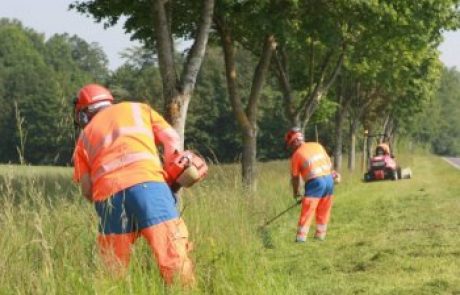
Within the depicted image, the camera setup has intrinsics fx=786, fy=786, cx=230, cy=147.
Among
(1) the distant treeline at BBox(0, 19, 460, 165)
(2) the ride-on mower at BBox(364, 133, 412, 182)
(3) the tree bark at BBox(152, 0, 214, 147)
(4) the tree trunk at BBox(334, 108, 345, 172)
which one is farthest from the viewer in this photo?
(1) the distant treeline at BBox(0, 19, 460, 165)

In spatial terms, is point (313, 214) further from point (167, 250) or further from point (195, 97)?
point (195, 97)

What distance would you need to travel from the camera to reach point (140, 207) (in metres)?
5.79

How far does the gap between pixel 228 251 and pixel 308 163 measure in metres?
5.54

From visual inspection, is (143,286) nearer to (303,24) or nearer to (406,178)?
(303,24)

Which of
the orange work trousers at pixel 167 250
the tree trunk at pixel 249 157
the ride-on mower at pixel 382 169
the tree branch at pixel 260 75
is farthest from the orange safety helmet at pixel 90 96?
the ride-on mower at pixel 382 169

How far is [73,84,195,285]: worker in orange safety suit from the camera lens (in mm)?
5801

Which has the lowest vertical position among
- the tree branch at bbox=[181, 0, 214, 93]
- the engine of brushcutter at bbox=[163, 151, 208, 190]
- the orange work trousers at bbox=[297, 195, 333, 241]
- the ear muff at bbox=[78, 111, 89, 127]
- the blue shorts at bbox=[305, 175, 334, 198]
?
the orange work trousers at bbox=[297, 195, 333, 241]

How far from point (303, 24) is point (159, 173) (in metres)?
13.3

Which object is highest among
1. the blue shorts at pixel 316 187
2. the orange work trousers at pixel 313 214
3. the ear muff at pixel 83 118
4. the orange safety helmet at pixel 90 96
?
the orange safety helmet at pixel 90 96

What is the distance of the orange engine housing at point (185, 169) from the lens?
5.98 metres

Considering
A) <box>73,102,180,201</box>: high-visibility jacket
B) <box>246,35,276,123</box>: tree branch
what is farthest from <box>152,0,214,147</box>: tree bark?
<box>246,35,276,123</box>: tree branch

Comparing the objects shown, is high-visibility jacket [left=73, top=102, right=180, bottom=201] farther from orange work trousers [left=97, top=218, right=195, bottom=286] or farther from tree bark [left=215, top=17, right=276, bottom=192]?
tree bark [left=215, top=17, right=276, bottom=192]

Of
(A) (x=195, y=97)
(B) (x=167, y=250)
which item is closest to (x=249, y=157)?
(B) (x=167, y=250)

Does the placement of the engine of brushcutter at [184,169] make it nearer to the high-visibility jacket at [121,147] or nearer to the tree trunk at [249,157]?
the high-visibility jacket at [121,147]
